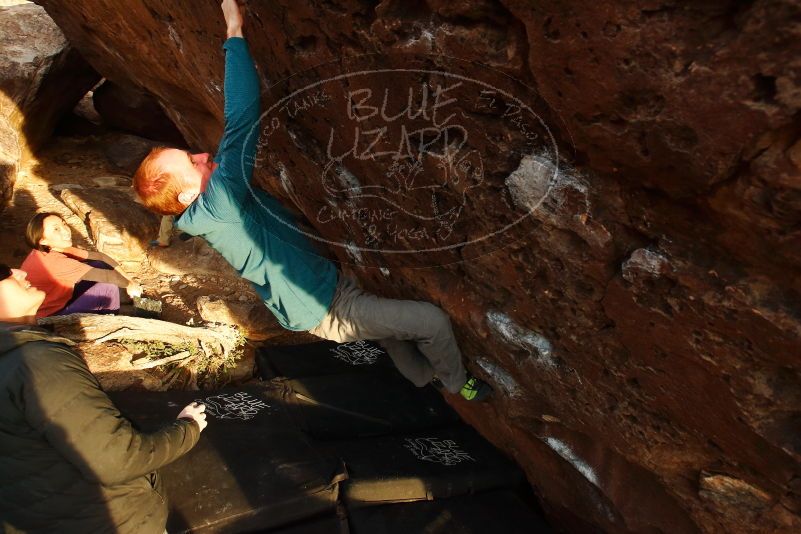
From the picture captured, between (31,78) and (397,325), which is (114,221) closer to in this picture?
(31,78)

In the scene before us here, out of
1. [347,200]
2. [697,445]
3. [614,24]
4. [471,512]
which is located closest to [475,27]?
[614,24]

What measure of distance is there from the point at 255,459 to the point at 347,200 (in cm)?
148

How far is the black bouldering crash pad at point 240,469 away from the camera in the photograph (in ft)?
8.51

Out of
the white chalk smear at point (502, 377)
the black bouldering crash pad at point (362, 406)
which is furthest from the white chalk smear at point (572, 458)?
the black bouldering crash pad at point (362, 406)

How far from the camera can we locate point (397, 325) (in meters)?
2.71

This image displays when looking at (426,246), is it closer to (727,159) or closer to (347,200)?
(347,200)

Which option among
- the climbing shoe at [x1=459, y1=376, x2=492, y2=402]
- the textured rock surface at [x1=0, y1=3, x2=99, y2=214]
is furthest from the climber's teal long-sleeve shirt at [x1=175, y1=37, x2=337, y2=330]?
the textured rock surface at [x1=0, y1=3, x2=99, y2=214]

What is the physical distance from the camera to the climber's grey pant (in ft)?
8.93

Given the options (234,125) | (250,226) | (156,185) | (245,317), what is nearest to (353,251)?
(250,226)

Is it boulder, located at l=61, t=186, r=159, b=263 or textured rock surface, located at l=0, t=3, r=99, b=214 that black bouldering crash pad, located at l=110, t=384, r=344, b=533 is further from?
textured rock surface, located at l=0, t=3, r=99, b=214

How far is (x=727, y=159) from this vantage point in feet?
4.54

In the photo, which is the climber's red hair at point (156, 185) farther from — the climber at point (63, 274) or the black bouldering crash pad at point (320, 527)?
the climber at point (63, 274)

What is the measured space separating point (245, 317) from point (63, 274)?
1.32 m

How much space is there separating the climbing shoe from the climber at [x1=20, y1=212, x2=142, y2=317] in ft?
9.20
